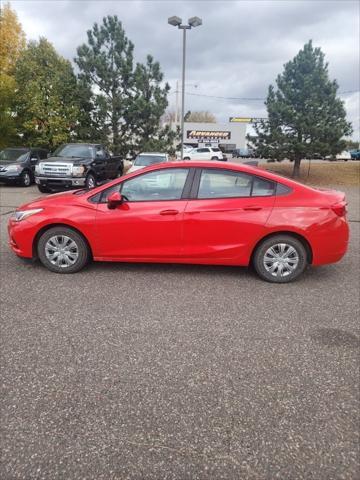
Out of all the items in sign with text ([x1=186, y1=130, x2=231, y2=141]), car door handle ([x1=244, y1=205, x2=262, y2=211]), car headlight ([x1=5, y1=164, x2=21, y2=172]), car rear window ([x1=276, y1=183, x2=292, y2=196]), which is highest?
sign with text ([x1=186, y1=130, x2=231, y2=141])

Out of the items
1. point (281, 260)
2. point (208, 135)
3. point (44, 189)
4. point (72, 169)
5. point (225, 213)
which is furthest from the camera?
point (208, 135)

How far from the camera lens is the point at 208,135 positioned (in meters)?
61.4

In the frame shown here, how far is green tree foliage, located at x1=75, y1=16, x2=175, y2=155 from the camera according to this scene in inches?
850

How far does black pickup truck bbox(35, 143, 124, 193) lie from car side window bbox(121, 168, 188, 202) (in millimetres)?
8467

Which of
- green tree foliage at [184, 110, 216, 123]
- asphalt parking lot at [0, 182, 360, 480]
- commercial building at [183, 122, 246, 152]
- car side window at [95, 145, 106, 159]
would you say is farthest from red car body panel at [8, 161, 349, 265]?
green tree foliage at [184, 110, 216, 123]

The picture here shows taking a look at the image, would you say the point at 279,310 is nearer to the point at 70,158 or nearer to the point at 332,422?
the point at 332,422

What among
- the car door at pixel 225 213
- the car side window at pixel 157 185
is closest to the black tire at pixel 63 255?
the car side window at pixel 157 185

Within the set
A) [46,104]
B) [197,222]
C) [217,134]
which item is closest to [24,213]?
[197,222]

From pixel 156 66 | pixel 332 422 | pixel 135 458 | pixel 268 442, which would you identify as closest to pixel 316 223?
pixel 332 422

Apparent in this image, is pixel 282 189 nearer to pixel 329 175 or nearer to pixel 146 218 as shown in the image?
pixel 146 218

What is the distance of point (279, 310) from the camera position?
3951 mm

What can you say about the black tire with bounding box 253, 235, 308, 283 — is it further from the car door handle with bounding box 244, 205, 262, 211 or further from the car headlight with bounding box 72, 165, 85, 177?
the car headlight with bounding box 72, 165, 85, 177

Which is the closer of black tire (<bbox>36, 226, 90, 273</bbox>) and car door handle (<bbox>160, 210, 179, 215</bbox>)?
car door handle (<bbox>160, 210, 179, 215</bbox>)

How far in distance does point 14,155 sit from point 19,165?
3.50 ft
